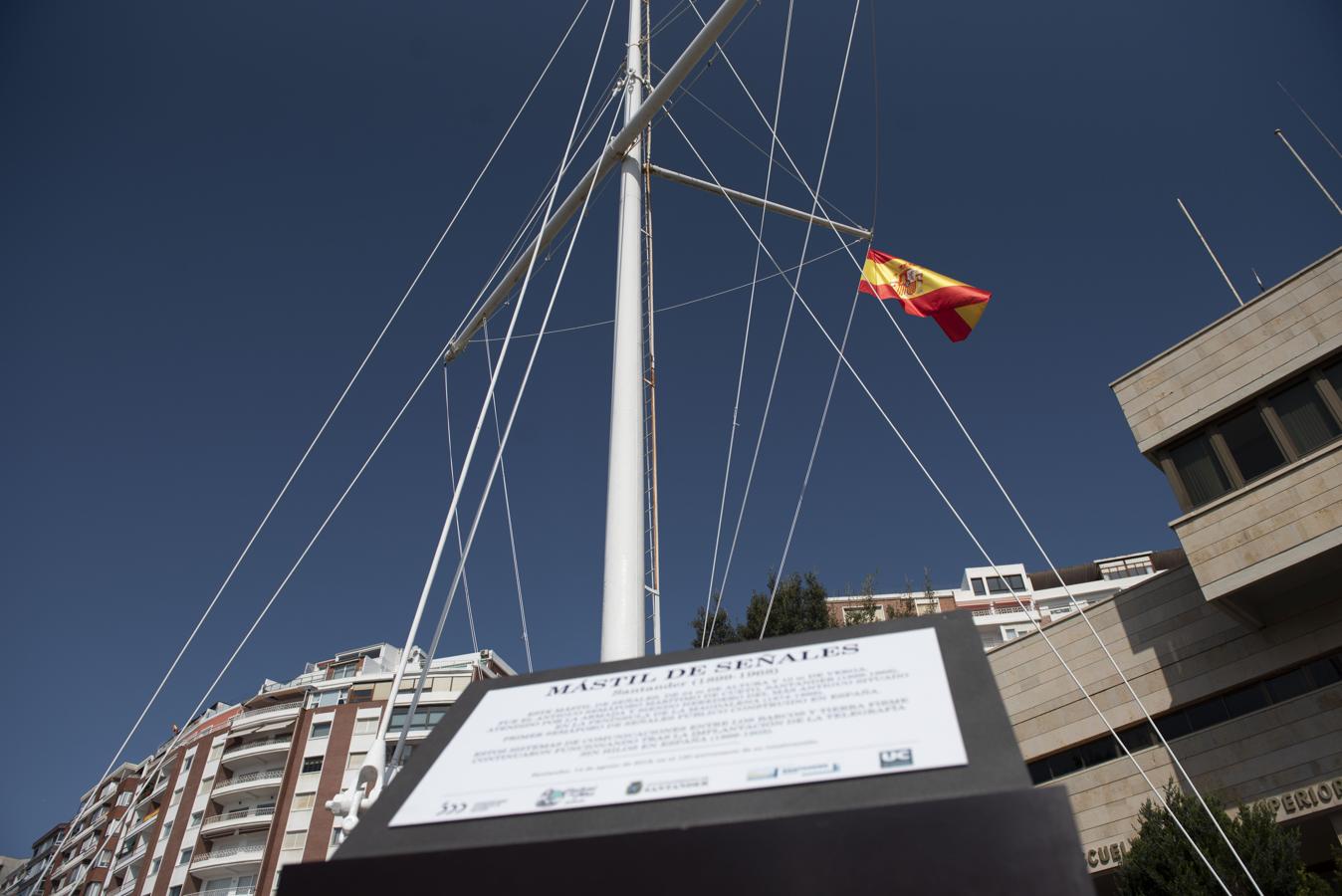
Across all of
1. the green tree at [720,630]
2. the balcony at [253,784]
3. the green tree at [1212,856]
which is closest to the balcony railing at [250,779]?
the balcony at [253,784]

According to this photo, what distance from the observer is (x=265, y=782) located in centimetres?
4916

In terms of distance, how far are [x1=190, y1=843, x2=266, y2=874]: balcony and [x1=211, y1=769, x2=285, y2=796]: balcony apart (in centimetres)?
331

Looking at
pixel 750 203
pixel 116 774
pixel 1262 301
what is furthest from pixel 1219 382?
pixel 116 774

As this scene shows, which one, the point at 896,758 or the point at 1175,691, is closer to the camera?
the point at 896,758

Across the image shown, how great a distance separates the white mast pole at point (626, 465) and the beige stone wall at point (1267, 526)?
11.2 meters

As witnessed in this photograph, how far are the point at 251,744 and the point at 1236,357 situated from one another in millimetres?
59222

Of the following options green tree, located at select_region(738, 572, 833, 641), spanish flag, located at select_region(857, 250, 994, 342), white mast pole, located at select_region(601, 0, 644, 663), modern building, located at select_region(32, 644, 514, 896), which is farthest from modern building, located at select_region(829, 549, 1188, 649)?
white mast pole, located at select_region(601, 0, 644, 663)

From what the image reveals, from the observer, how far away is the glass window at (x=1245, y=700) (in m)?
12.9

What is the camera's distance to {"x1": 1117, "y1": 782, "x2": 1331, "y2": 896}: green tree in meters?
10.8

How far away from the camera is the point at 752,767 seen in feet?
6.40

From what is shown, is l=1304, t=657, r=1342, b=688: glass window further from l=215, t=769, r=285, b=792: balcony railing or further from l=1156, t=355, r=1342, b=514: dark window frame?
l=215, t=769, r=285, b=792: balcony railing

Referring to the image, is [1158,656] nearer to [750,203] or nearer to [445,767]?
[750,203]

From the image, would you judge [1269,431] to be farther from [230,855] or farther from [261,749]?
[230,855]

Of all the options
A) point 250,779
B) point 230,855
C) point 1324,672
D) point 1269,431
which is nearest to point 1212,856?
point 1324,672
